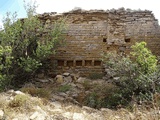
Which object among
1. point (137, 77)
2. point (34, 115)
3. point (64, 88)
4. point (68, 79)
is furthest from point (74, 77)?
point (34, 115)

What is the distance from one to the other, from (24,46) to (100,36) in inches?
98.3

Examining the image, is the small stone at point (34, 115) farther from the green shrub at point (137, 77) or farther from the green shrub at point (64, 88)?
the green shrub at point (64, 88)

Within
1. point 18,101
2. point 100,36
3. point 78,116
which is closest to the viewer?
point 78,116

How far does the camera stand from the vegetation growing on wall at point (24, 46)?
8383 mm

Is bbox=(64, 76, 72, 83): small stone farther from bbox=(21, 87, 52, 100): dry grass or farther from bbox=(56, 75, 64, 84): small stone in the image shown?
bbox=(21, 87, 52, 100): dry grass

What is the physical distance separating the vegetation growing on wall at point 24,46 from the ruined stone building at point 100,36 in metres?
0.66

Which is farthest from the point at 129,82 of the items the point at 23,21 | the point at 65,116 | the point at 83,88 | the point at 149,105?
the point at 23,21

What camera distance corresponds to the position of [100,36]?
973cm

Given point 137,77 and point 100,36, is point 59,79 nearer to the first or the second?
point 100,36

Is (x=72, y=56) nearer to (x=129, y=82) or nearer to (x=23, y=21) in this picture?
(x=23, y=21)

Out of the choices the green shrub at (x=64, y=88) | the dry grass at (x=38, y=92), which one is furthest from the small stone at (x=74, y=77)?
the dry grass at (x=38, y=92)

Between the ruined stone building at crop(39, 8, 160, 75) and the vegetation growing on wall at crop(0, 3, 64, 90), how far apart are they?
0.66 meters

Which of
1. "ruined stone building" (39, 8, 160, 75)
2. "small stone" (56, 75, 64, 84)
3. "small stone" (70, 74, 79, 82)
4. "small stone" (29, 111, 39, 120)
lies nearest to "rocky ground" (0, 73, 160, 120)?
"small stone" (29, 111, 39, 120)

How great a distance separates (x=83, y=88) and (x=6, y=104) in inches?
119
